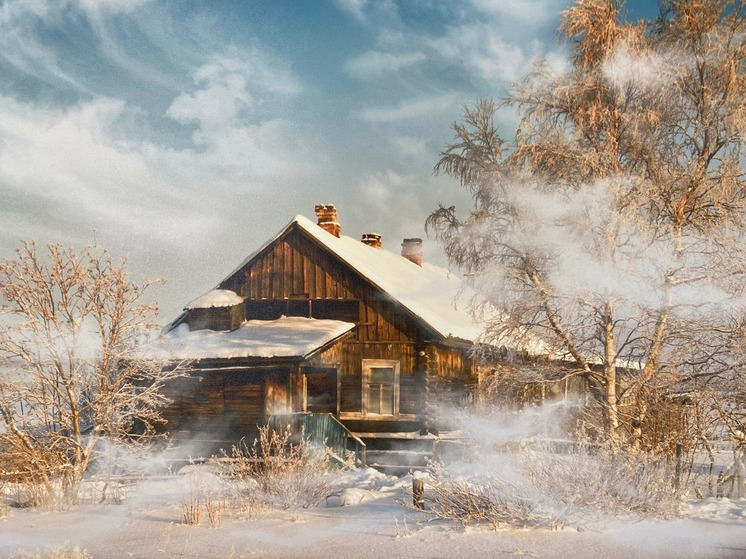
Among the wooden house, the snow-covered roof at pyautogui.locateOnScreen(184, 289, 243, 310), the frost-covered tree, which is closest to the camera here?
the frost-covered tree

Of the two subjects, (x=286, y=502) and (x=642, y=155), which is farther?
(x=642, y=155)

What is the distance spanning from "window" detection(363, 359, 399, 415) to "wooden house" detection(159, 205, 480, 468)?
0.10 feet

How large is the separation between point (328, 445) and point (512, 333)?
5271mm

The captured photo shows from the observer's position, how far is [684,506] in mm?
8562

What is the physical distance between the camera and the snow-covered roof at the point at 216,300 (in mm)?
16938

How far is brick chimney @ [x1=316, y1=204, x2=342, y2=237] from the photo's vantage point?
2128 centimetres

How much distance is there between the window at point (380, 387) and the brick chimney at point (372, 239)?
9415 mm

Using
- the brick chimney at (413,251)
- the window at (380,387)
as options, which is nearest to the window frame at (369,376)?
the window at (380,387)

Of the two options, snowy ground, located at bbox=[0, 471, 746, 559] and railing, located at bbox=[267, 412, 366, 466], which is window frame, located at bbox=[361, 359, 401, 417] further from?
snowy ground, located at bbox=[0, 471, 746, 559]

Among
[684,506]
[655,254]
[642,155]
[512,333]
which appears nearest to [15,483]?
[512,333]

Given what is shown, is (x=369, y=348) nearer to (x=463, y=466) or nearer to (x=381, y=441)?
(x=381, y=441)

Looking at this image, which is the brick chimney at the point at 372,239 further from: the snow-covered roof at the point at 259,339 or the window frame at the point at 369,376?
the window frame at the point at 369,376

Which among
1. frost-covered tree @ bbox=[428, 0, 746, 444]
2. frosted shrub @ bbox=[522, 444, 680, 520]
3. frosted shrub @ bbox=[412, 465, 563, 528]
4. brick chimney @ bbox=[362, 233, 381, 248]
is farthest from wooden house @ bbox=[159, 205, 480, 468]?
frosted shrub @ bbox=[522, 444, 680, 520]

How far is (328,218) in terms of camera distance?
70.4 ft
